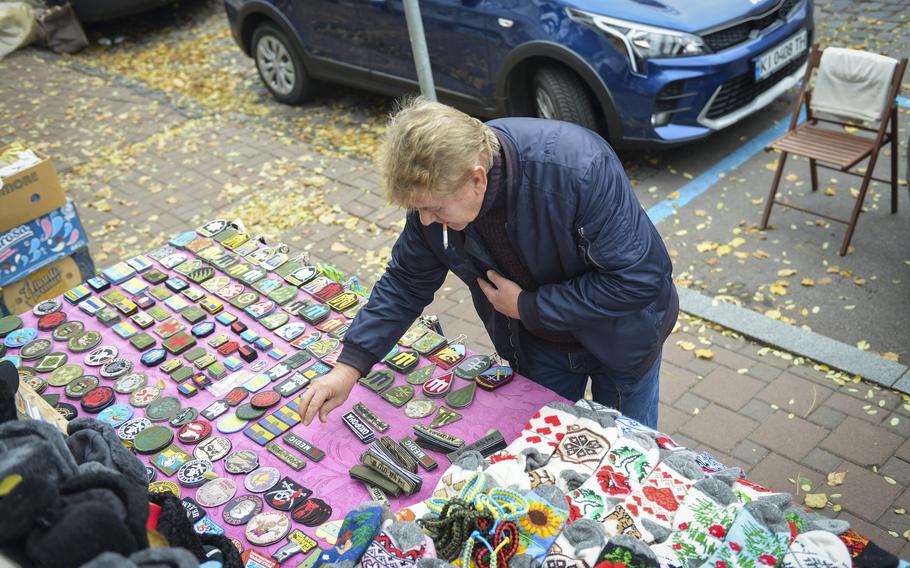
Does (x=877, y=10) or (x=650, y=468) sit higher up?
(x=650, y=468)

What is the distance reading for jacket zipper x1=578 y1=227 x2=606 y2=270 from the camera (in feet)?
7.83

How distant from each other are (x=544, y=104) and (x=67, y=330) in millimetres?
4083

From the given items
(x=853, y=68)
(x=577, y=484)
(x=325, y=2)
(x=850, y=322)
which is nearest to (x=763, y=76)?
(x=853, y=68)

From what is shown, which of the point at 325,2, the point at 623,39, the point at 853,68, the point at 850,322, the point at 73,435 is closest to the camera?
the point at 73,435

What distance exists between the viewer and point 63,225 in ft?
15.0

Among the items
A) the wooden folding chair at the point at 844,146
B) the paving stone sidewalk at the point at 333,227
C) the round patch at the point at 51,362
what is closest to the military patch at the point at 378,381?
the round patch at the point at 51,362

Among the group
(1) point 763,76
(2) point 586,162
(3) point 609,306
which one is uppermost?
Result: (2) point 586,162

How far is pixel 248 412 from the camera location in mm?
2855

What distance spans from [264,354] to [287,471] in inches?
26.9

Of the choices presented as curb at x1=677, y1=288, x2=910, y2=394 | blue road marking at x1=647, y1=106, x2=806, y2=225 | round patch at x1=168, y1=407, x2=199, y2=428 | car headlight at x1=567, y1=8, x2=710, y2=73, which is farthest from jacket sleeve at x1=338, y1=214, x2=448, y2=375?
car headlight at x1=567, y1=8, x2=710, y2=73

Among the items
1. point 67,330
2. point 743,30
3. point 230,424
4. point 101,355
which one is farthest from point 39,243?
point 743,30

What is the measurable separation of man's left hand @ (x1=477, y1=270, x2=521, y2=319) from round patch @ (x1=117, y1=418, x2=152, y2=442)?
1.32 m

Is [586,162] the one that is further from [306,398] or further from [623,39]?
[623,39]

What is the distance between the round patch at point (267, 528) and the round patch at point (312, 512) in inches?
1.4
